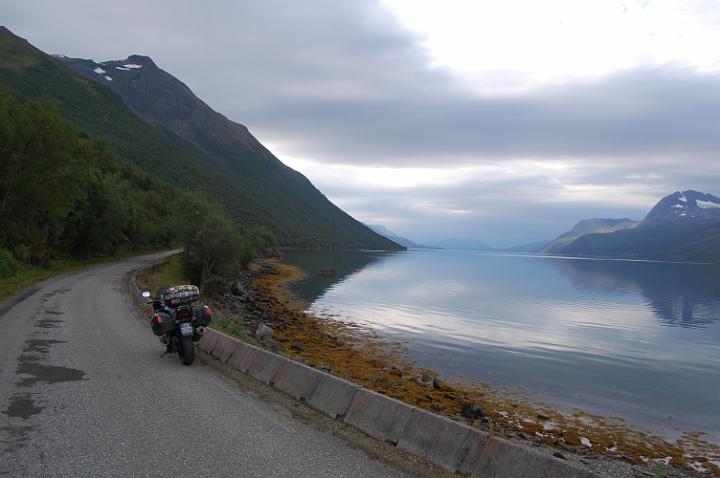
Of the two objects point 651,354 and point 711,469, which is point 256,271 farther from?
point 711,469

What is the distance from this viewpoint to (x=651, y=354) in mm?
29297

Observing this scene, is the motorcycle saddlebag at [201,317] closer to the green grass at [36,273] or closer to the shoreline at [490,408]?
the shoreline at [490,408]

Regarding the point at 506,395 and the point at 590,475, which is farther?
the point at 506,395

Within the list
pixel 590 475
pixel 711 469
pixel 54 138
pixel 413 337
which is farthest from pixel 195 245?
pixel 590 475

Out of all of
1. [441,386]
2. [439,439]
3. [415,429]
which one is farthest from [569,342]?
[439,439]

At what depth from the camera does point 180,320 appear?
36.6 ft

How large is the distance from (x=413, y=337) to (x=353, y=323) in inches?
225

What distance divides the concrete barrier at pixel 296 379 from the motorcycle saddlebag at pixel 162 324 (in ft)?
9.44

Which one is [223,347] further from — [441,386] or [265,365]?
[441,386]

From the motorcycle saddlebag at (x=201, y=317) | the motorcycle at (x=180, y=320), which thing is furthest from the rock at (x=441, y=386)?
the motorcycle saddlebag at (x=201, y=317)

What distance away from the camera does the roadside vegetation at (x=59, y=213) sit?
30.0m

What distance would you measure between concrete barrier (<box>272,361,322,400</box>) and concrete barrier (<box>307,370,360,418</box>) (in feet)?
0.49

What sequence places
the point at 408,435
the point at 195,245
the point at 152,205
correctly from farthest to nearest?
the point at 152,205
the point at 195,245
the point at 408,435

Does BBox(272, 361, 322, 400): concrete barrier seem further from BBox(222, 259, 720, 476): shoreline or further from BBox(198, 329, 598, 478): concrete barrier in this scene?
BBox(222, 259, 720, 476): shoreline
